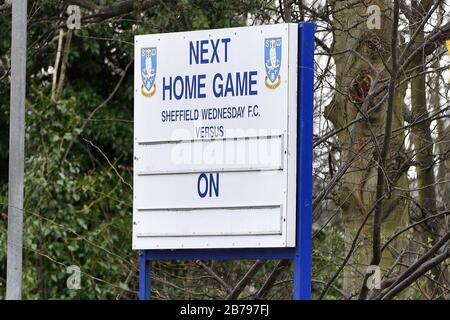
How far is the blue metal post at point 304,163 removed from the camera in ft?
25.4

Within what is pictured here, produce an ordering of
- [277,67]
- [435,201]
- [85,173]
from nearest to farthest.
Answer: [277,67]
[435,201]
[85,173]

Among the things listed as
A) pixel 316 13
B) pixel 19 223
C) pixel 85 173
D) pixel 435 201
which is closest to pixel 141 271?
pixel 19 223

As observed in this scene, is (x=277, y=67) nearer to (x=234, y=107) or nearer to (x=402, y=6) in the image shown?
(x=234, y=107)

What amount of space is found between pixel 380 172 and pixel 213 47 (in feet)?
6.26

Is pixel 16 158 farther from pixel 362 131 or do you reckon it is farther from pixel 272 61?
pixel 362 131

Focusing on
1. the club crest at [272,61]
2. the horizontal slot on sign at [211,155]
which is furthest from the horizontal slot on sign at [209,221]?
the club crest at [272,61]

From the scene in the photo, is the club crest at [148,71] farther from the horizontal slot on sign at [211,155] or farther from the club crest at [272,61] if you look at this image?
the club crest at [272,61]

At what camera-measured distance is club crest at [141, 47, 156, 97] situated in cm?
839

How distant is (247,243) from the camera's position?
793 centimetres

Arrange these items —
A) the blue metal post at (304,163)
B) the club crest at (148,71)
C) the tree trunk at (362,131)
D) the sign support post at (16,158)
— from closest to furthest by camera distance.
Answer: the blue metal post at (304,163), the club crest at (148,71), the sign support post at (16,158), the tree trunk at (362,131)

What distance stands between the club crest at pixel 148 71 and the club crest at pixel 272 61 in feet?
2.85

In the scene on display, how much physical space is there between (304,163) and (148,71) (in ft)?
4.42

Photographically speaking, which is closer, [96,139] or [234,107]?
[234,107]
